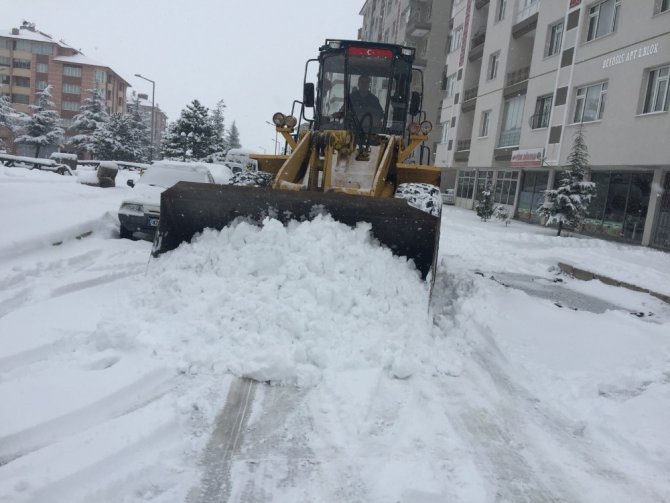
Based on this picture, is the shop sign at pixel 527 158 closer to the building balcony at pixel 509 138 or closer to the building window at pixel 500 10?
the building balcony at pixel 509 138

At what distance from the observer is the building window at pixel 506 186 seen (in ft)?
86.0

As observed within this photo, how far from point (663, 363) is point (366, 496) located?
11.8 feet

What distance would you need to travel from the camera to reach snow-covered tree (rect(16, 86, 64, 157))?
45.8 m

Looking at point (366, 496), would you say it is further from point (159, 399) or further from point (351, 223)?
point (351, 223)

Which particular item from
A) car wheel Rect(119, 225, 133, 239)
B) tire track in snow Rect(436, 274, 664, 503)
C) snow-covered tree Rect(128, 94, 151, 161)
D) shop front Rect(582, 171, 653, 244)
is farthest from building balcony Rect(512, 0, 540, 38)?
snow-covered tree Rect(128, 94, 151, 161)

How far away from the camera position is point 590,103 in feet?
62.2

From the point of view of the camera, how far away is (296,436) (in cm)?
316

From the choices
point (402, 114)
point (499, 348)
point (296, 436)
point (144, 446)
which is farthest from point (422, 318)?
point (402, 114)

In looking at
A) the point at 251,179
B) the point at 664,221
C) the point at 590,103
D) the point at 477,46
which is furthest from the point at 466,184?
the point at 251,179

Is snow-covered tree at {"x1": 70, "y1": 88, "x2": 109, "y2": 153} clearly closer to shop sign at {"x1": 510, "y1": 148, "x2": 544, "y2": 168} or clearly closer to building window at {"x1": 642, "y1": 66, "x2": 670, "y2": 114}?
shop sign at {"x1": 510, "y1": 148, "x2": 544, "y2": 168}

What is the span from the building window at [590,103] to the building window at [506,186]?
6405 millimetres

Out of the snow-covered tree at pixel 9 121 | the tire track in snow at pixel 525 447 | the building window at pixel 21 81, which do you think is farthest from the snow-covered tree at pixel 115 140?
the tire track in snow at pixel 525 447

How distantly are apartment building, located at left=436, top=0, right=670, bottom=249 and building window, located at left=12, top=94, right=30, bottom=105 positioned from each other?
227 feet

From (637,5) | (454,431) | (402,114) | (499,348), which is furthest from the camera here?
(637,5)
